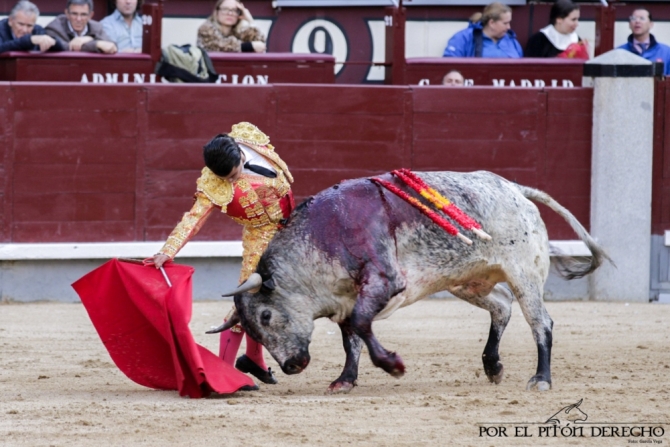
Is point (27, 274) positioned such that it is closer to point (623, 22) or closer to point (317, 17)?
point (317, 17)

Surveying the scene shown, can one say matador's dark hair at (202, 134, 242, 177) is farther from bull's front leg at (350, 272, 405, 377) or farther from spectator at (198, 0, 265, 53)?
spectator at (198, 0, 265, 53)

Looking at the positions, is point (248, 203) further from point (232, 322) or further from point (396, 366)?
point (396, 366)

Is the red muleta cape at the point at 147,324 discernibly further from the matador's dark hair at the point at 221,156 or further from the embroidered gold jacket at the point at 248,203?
the matador's dark hair at the point at 221,156

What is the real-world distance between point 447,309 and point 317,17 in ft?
9.08

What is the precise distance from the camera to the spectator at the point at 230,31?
8.34m

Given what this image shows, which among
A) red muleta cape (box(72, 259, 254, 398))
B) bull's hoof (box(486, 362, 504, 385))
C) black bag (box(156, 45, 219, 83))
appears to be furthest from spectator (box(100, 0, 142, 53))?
bull's hoof (box(486, 362, 504, 385))

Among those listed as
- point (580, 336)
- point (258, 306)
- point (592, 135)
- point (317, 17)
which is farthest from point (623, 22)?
point (258, 306)

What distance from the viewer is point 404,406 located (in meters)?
4.77

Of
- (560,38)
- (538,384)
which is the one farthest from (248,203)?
(560,38)

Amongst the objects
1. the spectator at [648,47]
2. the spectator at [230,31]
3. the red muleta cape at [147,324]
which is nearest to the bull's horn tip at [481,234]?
the red muleta cape at [147,324]

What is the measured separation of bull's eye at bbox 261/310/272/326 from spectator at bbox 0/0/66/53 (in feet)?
11.2

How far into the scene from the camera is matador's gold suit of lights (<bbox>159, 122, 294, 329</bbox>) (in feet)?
16.9

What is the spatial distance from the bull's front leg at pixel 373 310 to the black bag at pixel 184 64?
3512mm

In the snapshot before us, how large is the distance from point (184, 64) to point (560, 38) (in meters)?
2.87
